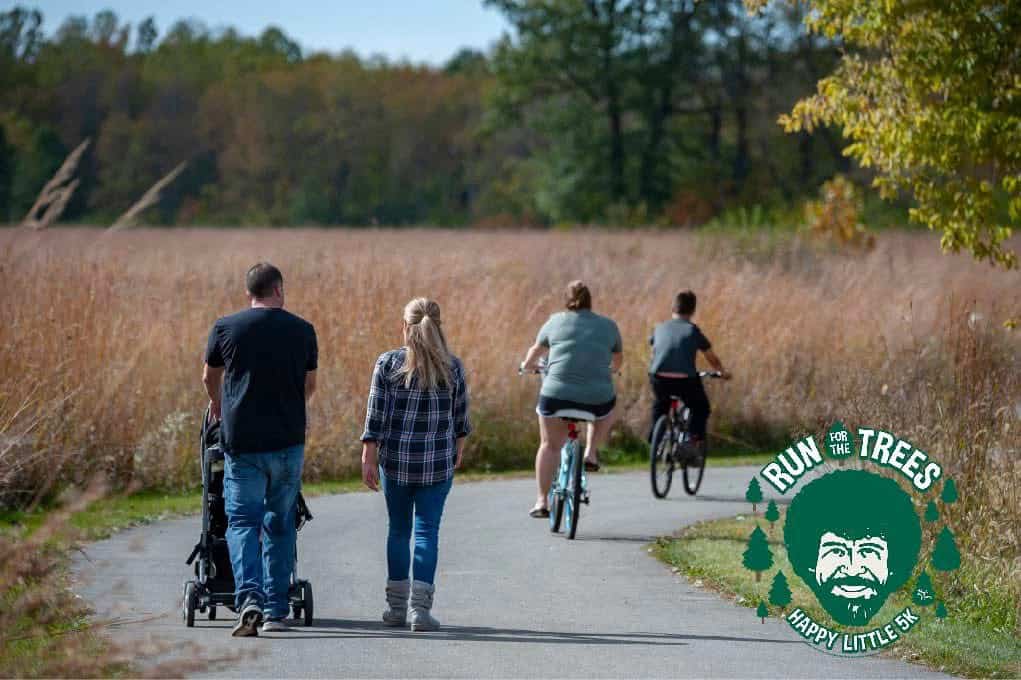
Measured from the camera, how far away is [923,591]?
9.59m

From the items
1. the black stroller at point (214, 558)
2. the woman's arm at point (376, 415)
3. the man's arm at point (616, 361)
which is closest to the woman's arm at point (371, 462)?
the woman's arm at point (376, 415)

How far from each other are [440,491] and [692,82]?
5318 cm

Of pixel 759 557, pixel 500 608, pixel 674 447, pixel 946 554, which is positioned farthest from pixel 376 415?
pixel 674 447

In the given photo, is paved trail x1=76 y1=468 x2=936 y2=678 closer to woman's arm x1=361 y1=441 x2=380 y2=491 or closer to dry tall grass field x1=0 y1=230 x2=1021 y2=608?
woman's arm x1=361 y1=441 x2=380 y2=491

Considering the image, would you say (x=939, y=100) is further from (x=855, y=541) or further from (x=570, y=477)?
(x=855, y=541)

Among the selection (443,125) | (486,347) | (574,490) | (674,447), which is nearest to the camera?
(574,490)

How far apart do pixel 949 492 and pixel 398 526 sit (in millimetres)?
3598

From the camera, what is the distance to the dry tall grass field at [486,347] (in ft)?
36.3

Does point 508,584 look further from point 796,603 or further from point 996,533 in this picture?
point 996,533

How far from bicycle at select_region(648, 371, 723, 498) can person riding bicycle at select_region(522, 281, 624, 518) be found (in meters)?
2.27

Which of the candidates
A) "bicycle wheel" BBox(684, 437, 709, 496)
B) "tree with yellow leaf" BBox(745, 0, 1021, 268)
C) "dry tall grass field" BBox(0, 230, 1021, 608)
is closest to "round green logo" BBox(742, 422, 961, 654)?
"dry tall grass field" BBox(0, 230, 1021, 608)

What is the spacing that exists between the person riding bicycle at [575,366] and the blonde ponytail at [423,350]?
3.64 m

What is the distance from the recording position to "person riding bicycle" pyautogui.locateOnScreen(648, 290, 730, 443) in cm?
1492

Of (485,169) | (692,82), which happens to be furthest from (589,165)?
(485,169)
